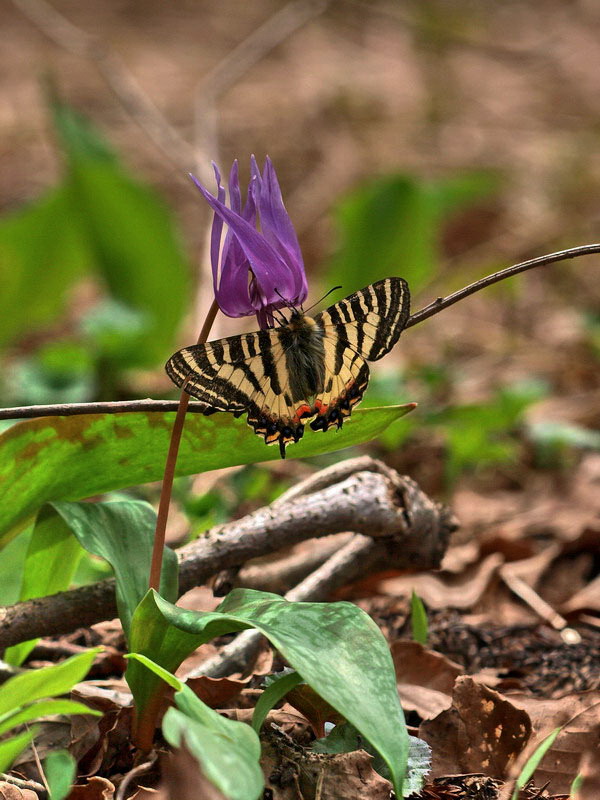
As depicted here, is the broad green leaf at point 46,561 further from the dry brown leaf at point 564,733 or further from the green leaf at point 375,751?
the dry brown leaf at point 564,733

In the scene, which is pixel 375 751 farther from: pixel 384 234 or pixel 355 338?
pixel 384 234

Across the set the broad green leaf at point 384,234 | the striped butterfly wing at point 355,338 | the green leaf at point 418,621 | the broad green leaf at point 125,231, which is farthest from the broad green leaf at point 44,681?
the broad green leaf at point 384,234

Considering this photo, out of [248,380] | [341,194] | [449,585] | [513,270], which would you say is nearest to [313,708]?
[248,380]

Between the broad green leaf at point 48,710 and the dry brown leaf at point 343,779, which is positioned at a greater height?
the broad green leaf at point 48,710

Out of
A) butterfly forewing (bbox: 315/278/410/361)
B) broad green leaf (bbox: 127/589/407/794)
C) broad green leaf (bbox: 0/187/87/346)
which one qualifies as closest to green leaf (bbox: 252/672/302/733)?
broad green leaf (bbox: 127/589/407/794)

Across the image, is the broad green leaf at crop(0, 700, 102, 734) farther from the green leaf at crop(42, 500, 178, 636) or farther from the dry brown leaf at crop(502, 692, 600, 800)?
the dry brown leaf at crop(502, 692, 600, 800)

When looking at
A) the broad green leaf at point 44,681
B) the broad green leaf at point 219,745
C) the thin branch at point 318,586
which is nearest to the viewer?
the broad green leaf at point 219,745
